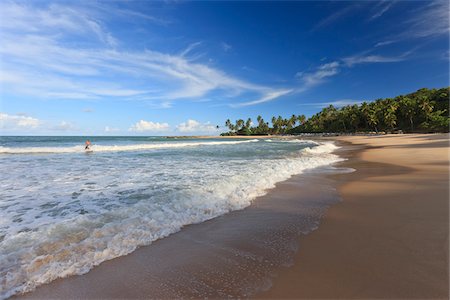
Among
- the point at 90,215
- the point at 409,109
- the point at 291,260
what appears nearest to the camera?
the point at 291,260

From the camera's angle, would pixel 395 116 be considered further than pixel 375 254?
Yes

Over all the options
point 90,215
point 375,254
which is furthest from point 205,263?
point 90,215

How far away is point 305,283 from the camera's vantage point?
266cm

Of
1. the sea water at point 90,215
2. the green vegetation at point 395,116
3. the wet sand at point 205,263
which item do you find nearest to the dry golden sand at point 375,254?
the wet sand at point 205,263

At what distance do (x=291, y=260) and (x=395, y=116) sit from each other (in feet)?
269

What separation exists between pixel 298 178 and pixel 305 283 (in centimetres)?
723

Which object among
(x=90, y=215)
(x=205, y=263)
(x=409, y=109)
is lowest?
(x=205, y=263)

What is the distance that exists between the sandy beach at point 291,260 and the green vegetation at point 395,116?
2645 inches

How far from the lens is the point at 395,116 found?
6688cm

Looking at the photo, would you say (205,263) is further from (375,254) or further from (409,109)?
(409,109)

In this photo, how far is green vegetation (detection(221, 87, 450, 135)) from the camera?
59.1 m

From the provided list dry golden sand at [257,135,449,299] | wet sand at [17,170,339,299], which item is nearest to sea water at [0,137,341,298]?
wet sand at [17,170,339,299]

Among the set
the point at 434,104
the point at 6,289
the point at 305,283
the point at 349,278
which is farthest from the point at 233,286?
the point at 434,104

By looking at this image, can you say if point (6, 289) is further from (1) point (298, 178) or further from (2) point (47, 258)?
(1) point (298, 178)
